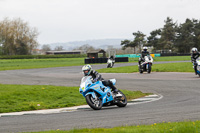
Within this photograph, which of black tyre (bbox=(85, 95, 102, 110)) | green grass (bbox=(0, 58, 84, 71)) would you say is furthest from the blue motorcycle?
green grass (bbox=(0, 58, 84, 71))

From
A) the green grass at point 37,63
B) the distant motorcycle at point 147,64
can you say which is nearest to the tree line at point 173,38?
the green grass at point 37,63

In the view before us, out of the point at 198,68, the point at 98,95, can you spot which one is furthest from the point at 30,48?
the point at 98,95

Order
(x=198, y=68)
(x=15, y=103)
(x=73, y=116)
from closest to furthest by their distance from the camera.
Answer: (x=73, y=116) → (x=15, y=103) → (x=198, y=68)

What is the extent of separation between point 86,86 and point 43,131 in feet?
12.4

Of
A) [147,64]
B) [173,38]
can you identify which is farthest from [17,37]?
[147,64]

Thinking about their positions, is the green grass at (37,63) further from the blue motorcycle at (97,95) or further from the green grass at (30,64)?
the blue motorcycle at (97,95)

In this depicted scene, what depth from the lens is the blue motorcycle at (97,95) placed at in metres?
10.9

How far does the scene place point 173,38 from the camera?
105438mm

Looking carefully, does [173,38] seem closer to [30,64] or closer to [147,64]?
[30,64]

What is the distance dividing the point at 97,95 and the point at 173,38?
97.3 m

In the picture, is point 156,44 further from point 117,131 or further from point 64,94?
point 117,131

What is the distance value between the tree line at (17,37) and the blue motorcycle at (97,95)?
105672mm

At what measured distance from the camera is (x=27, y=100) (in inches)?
537

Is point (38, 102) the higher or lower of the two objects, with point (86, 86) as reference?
lower
